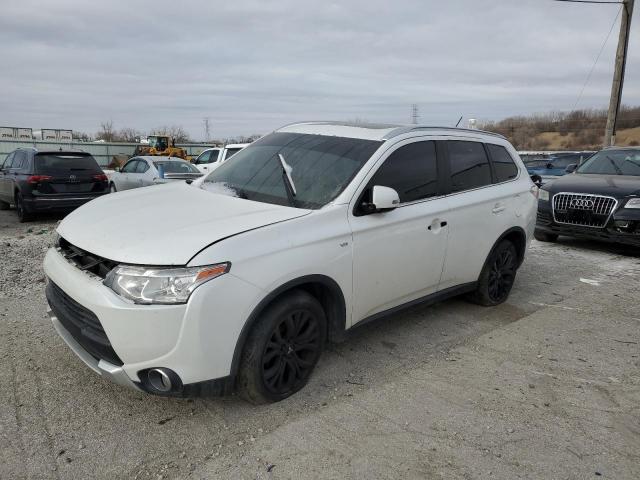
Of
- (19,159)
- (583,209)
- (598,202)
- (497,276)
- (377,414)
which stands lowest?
(377,414)

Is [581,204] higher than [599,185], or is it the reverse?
[599,185]

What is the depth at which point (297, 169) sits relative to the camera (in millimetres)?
3918

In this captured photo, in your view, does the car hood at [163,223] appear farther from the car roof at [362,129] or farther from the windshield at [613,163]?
the windshield at [613,163]

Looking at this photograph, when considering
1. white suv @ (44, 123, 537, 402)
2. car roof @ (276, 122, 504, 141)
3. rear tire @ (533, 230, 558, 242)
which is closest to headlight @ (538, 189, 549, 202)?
rear tire @ (533, 230, 558, 242)

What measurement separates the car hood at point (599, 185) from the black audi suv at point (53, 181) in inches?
365

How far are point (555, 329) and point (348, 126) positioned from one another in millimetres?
2749

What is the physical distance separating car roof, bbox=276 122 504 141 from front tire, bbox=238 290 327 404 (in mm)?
1545

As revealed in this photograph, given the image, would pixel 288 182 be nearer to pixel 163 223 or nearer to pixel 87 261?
pixel 163 223

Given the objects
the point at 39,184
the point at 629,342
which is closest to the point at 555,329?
the point at 629,342

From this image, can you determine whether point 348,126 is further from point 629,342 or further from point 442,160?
point 629,342

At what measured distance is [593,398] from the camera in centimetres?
352

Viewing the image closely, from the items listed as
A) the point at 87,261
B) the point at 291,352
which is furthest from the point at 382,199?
the point at 87,261

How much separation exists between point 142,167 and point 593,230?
434 inches

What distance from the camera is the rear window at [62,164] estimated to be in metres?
10.7
